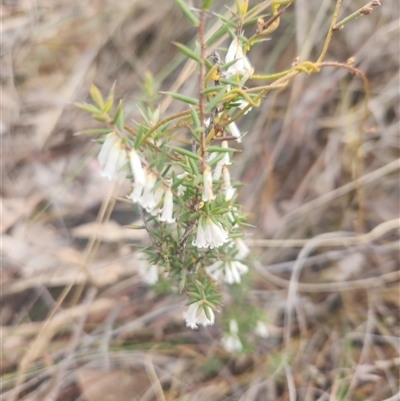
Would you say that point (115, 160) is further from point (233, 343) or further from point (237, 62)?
point (233, 343)

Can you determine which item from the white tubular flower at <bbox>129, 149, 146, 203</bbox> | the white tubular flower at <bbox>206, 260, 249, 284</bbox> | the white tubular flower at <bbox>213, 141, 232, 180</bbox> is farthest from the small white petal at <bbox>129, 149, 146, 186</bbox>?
the white tubular flower at <bbox>206, 260, 249, 284</bbox>

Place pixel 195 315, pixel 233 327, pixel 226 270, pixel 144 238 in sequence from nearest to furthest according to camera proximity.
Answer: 1. pixel 195 315
2. pixel 226 270
3. pixel 233 327
4. pixel 144 238

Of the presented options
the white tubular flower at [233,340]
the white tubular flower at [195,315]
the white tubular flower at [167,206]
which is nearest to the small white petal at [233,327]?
the white tubular flower at [233,340]

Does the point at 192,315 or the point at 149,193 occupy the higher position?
the point at 149,193

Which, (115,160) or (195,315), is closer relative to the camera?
(115,160)

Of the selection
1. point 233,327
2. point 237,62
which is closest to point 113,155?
point 237,62

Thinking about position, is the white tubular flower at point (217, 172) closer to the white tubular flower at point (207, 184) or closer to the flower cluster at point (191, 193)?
the flower cluster at point (191, 193)

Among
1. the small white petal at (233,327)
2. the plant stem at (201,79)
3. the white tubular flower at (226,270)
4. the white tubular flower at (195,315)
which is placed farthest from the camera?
the small white petal at (233,327)

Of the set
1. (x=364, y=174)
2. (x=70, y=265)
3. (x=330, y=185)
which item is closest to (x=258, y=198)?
(x=330, y=185)
